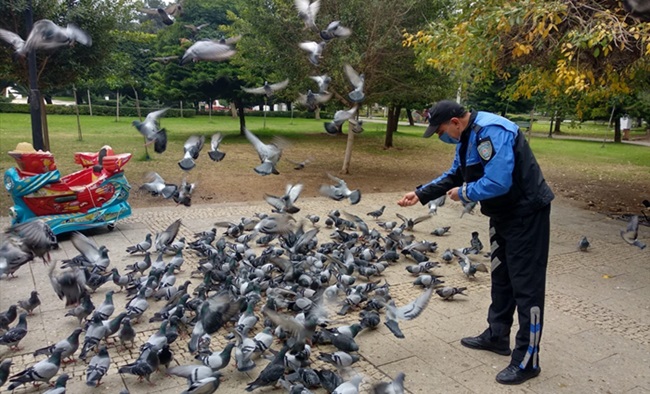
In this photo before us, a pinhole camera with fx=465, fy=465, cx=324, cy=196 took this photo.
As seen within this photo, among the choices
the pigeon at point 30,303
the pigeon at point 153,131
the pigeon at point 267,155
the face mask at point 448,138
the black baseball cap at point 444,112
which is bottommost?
the pigeon at point 30,303

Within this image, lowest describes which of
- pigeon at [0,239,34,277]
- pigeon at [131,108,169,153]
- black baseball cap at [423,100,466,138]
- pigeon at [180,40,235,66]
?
pigeon at [0,239,34,277]

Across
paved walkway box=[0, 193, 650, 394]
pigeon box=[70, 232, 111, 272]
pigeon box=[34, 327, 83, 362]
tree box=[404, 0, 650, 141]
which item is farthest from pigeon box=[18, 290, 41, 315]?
tree box=[404, 0, 650, 141]

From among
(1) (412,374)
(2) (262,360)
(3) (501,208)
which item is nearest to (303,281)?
(2) (262,360)

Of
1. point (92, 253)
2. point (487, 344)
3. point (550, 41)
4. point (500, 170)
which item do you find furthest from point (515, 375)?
point (550, 41)

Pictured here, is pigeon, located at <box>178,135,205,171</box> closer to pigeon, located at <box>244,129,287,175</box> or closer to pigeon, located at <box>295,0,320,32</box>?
pigeon, located at <box>244,129,287,175</box>

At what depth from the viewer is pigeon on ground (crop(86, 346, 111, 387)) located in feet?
10.8

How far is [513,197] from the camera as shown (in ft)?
11.3

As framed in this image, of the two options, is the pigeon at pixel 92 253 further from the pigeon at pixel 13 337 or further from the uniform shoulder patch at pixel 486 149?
the uniform shoulder patch at pixel 486 149

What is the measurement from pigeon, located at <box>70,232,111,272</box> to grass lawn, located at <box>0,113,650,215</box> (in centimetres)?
400

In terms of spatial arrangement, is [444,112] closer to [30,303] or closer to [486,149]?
[486,149]

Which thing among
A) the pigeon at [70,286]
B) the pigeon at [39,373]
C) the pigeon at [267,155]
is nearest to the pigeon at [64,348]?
the pigeon at [39,373]

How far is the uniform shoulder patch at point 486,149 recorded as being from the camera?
131 inches

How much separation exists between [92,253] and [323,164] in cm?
1061

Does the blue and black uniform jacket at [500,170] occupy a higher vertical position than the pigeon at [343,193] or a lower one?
higher
